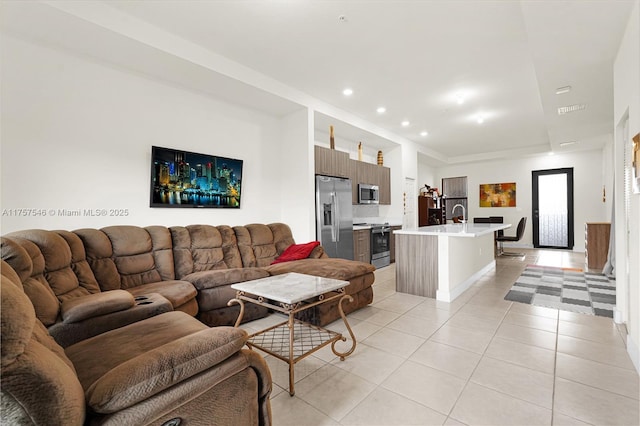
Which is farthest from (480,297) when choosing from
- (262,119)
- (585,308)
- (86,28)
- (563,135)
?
(86,28)

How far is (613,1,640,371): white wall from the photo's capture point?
206 cm

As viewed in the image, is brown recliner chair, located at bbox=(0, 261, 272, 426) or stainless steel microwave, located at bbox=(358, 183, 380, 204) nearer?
brown recliner chair, located at bbox=(0, 261, 272, 426)

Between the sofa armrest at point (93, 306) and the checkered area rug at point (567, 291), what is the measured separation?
4109 mm

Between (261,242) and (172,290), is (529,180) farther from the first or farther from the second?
(172,290)

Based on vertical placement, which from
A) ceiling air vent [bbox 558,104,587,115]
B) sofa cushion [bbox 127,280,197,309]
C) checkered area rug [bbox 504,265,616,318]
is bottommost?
checkered area rug [bbox 504,265,616,318]

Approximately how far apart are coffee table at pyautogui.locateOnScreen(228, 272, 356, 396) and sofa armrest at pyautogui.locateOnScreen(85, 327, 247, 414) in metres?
0.79

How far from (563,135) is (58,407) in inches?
316

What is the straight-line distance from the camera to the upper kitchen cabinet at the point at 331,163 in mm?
4840

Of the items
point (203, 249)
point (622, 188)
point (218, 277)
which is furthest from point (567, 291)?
point (203, 249)

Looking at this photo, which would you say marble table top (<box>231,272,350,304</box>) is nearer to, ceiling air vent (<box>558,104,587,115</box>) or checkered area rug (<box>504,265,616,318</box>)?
checkered area rug (<box>504,265,616,318</box>)

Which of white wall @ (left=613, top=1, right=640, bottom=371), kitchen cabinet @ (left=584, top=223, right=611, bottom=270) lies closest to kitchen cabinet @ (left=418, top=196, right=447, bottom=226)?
kitchen cabinet @ (left=584, top=223, right=611, bottom=270)

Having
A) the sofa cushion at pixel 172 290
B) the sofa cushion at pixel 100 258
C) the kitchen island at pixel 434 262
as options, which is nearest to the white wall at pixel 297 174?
the kitchen island at pixel 434 262

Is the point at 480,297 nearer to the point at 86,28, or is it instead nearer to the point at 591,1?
the point at 591,1

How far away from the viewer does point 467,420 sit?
1.58m
